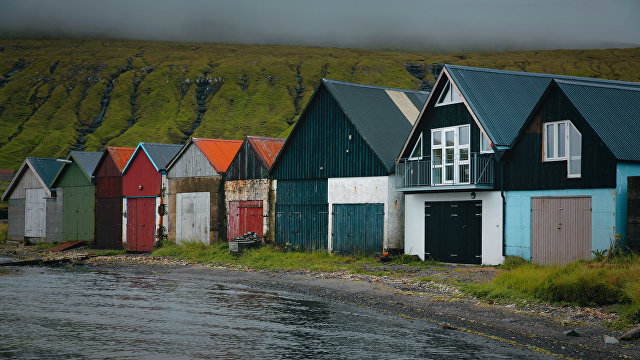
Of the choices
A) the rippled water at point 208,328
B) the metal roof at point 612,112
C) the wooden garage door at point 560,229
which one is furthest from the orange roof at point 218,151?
the metal roof at point 612,112

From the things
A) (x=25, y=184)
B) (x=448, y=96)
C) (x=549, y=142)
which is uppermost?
(x=448, y=96)

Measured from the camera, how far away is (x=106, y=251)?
4747 centimetres

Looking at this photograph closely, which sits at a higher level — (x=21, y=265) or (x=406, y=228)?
(x=406, y=228)

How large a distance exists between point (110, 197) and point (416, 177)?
24.5 m

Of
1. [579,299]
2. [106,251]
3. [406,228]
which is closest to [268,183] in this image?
[406,228]

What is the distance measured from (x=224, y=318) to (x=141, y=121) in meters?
175

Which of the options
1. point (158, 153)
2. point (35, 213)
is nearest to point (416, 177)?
point (158, 153)

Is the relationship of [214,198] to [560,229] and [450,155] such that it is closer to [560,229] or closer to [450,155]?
[450,155]

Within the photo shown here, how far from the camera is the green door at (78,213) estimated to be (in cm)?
5141

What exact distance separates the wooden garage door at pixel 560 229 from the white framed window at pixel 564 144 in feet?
3.69

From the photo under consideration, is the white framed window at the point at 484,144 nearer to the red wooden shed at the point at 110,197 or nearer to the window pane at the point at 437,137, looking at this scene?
the window pane at the point at 437,137

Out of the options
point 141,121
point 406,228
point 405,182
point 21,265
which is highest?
point 141,121

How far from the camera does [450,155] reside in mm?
31938

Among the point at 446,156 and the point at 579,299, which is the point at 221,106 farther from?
the point at 579,299
